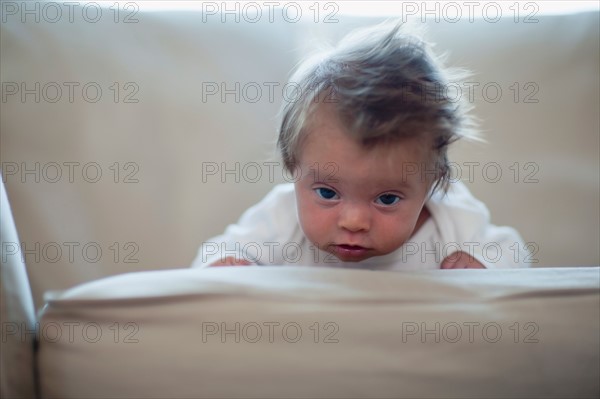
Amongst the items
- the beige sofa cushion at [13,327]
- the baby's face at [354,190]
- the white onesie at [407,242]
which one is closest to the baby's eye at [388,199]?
the baby's face at [354,190]

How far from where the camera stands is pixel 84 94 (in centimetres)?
120

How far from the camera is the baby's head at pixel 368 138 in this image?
0.80m

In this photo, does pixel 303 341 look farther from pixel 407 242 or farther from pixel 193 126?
pixel 193 126

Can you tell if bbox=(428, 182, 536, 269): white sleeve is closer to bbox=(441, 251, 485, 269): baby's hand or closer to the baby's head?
bbox=(441, 251, 485, 269): baby's hand

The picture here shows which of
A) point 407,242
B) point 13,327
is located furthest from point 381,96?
point 13,327

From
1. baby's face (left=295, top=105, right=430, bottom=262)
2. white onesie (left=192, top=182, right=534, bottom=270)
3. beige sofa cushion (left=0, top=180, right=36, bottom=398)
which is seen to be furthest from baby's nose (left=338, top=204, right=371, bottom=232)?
beige sofa cushion (left=0, top=180, right=36, bottom=398)

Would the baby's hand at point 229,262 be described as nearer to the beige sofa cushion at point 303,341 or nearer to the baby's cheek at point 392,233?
the baby's cheek at point 392,233

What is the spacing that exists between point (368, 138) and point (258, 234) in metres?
0.35

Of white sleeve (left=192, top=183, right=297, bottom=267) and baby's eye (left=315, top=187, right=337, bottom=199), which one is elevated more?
baby's eye (left=315, top=187, right=337, bottom=199)

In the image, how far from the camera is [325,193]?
2.86 ft

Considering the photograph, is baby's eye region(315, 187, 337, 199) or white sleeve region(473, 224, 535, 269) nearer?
baby's eye region(315, 187, 337, 199)

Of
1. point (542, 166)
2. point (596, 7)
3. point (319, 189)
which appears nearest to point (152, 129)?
point (319, 189)

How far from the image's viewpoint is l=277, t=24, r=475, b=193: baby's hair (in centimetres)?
80

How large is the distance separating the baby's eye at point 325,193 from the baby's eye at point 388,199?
63 millimetres
